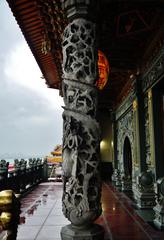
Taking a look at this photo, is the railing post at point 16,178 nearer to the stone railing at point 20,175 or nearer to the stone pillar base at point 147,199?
the stone railing at point 20,175

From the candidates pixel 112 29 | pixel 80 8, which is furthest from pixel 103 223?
pixel 112 29

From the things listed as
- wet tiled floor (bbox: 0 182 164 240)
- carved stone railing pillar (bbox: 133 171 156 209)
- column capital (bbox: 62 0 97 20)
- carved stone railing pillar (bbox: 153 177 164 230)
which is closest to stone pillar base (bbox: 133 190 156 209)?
carved stone railing pillar (bbox: 133 171 156 209)

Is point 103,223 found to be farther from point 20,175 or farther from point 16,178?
point 20,175

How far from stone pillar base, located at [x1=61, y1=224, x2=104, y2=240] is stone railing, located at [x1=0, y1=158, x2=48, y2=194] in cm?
357

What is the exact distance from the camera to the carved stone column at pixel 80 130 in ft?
9.56

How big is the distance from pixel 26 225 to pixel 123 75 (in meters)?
5.28

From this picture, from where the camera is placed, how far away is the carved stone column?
2.91 meters

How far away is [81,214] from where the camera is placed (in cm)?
288

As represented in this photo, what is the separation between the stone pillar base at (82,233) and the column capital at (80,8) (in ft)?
7.99

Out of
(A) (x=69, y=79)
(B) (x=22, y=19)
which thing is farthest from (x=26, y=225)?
(B) (x=22, y=19)

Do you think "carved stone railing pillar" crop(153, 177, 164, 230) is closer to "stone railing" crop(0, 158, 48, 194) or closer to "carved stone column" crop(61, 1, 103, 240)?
"carved stone column" crop(61, 1, 103, 240)

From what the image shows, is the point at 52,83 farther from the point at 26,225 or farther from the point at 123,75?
the point at 26,225

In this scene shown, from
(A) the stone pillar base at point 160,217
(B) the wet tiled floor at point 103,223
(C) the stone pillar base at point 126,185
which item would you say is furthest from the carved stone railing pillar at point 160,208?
(C) the stone pillar base at point 126,185

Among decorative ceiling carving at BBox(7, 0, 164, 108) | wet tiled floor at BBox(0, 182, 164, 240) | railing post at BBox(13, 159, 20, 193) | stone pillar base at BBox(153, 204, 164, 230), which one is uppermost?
decorative ceiling carving at BBox(7, 0, 164, 108)
